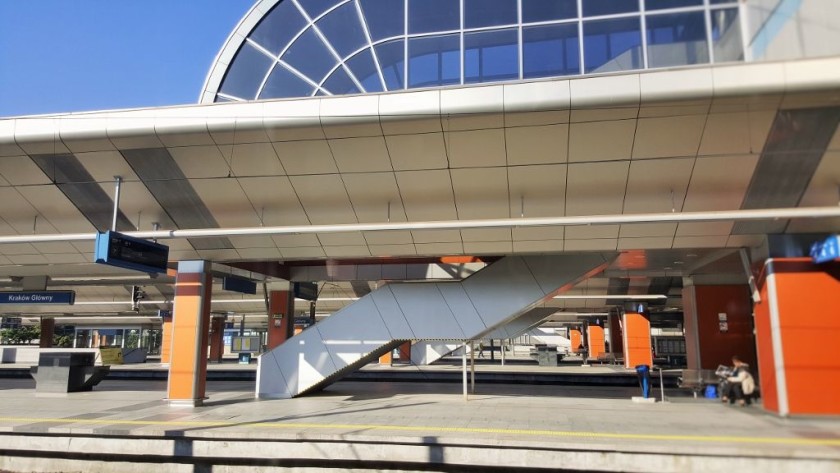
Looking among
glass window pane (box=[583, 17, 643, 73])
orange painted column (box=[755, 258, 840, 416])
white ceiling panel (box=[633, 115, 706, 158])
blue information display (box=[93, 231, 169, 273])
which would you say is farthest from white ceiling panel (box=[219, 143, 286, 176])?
orange painted column (box=[755, 258, 840, 416])

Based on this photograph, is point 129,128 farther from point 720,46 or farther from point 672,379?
point 672,379

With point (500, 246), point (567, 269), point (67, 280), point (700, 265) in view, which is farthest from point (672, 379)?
point (67, 280)

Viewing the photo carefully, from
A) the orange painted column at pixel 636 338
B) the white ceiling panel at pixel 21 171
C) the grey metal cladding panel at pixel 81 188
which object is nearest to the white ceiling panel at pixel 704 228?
the grey metal cladding panel at pixel 81 188

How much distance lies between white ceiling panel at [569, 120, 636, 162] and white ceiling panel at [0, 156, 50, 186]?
10778 millimetres

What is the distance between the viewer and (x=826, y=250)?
35.4 feet

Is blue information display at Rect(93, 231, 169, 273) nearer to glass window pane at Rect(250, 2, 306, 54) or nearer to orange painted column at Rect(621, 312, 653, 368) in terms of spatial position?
glass window pane at Rect(250, 2, 306, 54)

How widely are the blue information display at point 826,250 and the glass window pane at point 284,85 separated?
434 inches

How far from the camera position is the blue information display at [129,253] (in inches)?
416

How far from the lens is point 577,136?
1005 centimetres

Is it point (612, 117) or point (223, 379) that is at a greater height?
point (612, 117)

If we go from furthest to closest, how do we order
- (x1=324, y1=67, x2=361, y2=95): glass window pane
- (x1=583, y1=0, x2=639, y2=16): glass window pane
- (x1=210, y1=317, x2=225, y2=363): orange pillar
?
(x1=210, y1=317, x2=225, y2=363): orange pillar < (x1=324, y1=67, x2=361, y2=95): glass window pane < (x1=583, y1=0, x2=639, y2=16): glass window pane

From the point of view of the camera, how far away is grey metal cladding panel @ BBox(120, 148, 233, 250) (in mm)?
11484

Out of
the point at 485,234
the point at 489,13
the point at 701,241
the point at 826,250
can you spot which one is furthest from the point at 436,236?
the point at 826,250

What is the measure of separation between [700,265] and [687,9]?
901 centimetres
